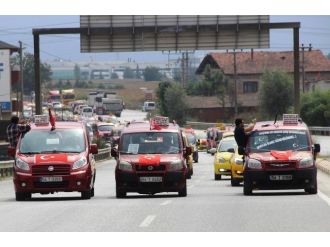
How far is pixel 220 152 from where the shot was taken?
4241cm

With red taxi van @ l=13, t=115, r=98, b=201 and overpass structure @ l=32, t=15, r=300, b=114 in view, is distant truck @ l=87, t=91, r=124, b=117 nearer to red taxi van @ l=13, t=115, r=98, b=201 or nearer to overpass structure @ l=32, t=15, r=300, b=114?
overpass structure @ l=32, t=15, r=300, b=114

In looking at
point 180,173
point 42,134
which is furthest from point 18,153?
point 180,173

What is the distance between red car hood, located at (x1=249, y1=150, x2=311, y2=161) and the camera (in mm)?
28812

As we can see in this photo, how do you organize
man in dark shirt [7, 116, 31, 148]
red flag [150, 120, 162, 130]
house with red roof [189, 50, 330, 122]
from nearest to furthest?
1. red flag [150, 120, 162, 130]
2. man in dark shirt [7, 116, 31, 148]
3. house with red roof [189, 50, 330, 122]

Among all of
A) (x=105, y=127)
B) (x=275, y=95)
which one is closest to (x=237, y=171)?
(x=105, y=127)

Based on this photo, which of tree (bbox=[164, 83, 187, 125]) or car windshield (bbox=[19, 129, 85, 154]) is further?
tree (bbox=[164, 83, 187, 125])

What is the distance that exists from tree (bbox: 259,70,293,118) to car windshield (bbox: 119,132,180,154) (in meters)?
83.2

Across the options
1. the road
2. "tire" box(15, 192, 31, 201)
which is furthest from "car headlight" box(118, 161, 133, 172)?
"tire" box(15, 192, 31, 201)

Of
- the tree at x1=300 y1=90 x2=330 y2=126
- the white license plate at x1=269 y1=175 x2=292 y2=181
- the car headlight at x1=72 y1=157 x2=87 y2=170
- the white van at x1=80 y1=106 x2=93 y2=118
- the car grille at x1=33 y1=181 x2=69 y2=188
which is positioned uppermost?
the car headlight at x1=72 y1=157 x2=87 y2=170

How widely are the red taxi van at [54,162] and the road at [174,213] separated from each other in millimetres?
548

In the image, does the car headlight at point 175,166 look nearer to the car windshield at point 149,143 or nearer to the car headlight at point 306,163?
the car windshield at point 149,143

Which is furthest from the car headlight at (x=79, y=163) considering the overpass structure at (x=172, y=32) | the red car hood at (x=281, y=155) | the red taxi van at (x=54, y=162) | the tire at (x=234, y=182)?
the overpass structure at (x=172, y=32)
